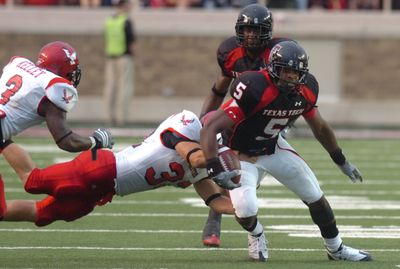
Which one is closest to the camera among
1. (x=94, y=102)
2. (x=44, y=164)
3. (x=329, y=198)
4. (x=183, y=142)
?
(x=183, y=142)

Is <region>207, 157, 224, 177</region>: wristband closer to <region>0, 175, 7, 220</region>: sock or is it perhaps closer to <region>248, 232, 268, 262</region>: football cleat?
<region>248, 232, 268, 262</region>: football cleat

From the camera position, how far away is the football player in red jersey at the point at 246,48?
7766 mm

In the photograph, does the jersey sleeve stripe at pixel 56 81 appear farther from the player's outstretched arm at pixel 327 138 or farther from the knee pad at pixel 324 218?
the knee pad at pixel 324 218

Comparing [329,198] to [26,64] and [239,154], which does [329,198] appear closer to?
[239,154]

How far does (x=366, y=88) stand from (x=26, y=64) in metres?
12.7

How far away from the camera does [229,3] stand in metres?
19.3

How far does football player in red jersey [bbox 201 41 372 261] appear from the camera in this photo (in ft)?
22.8

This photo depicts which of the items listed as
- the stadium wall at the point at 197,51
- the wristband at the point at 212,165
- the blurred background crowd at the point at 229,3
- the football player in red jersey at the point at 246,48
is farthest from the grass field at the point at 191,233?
the blurred background crowd at the point at 229,3

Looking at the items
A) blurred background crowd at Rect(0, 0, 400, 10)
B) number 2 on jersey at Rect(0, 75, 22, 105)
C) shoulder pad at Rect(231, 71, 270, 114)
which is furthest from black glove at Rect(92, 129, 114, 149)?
blurred background crowd at Rect(0, 0, 400, 10)

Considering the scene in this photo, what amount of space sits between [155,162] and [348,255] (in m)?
1.27

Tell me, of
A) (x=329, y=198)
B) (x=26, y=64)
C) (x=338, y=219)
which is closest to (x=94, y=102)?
(x=329, y=198)

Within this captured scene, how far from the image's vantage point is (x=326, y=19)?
19141 millimetres

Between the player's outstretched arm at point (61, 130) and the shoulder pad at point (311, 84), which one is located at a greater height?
the shoulder pad at point (311, 84)

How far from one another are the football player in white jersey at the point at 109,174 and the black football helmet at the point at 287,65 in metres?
0.54
